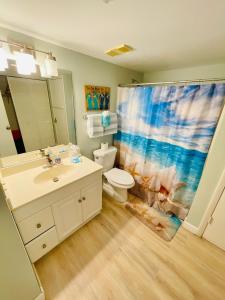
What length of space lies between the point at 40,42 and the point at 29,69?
37cm

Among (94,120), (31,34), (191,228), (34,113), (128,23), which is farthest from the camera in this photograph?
(94,120)

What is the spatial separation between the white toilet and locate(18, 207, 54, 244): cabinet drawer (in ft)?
3.05

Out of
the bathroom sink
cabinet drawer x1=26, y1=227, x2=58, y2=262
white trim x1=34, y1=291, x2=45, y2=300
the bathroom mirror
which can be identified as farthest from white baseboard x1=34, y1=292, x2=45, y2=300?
the bathroom mirror

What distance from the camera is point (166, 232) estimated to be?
163 cm

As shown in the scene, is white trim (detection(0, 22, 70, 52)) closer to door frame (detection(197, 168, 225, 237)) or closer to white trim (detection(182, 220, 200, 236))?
door frame (detection(197, 168, 225, 237))

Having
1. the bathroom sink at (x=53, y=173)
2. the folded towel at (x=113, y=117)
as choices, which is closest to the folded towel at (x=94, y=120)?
the folded towel at (x=113, y=117)

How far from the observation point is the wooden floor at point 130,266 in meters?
1.13

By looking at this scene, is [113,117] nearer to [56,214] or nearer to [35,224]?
[56,214]

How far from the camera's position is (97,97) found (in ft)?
6.22

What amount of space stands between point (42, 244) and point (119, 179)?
1.12 m

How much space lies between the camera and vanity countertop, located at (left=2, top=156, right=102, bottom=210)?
1082mm

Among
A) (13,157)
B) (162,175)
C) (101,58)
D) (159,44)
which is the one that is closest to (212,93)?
(159,44)

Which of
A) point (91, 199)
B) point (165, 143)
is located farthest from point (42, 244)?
point (165, 143)

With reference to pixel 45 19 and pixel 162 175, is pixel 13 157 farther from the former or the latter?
pixel 162 175
